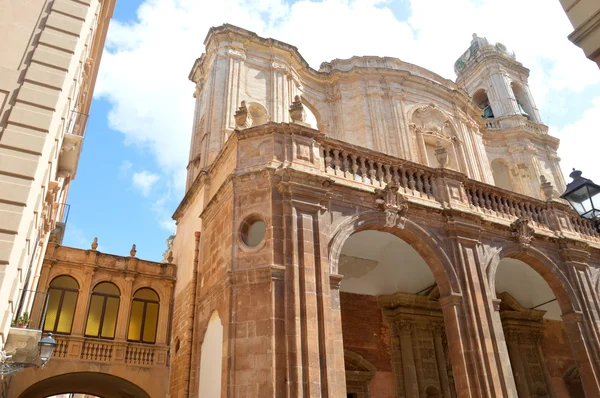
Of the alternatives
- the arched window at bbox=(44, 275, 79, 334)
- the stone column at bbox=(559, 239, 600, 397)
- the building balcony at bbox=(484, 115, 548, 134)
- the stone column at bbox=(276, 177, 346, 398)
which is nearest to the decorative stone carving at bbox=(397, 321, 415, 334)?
the stone column at bbox=(559, 239, 600, 397)

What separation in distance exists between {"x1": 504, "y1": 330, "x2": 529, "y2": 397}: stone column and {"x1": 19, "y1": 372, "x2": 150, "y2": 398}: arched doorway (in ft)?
38.4

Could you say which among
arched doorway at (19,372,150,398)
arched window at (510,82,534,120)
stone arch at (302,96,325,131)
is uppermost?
arched window at (510,82,534,120)

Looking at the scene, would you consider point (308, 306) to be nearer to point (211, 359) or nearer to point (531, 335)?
point (211, 359)

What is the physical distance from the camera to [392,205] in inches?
456

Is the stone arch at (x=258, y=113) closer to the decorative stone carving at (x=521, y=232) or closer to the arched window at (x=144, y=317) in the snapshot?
the arched window at (x=144, y=317)

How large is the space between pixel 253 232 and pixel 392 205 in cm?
335

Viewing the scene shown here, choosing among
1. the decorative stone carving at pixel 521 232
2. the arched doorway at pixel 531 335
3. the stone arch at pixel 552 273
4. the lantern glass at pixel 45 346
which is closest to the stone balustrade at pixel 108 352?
the lantern glass at pixel 45 346

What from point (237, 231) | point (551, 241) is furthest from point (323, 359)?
point (551, 241)

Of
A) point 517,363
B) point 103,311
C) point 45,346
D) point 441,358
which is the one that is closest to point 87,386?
point 103,311

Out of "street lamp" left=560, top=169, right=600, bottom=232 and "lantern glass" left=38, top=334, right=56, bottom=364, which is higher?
"street lamp" left=560, top=169, right=600, bottom=232

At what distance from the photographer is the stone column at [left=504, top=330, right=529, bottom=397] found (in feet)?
52.4

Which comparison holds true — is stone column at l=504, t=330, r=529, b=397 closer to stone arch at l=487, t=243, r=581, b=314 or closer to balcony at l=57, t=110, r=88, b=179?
stone arch at l=487, t=243, r=581, b=314

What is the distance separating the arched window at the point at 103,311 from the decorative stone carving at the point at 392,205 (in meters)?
8.81

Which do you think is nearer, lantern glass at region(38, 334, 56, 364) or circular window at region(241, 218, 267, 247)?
lantern glass at region(38, 334, 56, 364)
